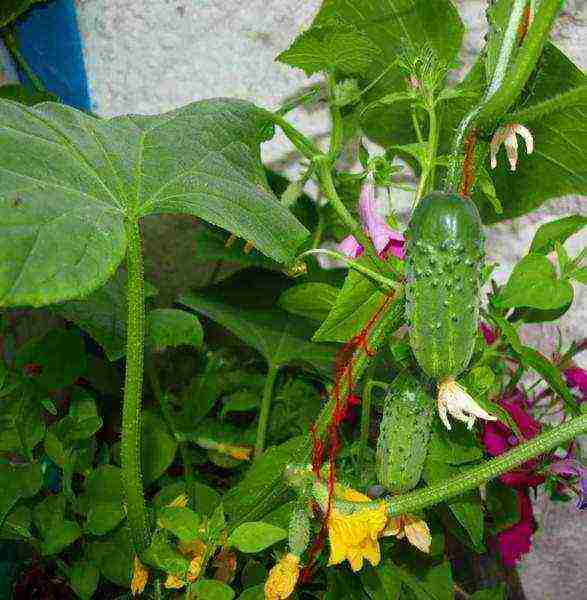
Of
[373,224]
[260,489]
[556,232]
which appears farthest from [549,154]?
[260,489]

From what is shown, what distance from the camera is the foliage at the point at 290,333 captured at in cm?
49

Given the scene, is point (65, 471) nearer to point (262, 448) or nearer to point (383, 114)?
point (262, 448)

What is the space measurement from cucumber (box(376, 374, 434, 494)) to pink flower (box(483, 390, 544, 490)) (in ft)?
0.59

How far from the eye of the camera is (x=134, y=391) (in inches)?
20.9

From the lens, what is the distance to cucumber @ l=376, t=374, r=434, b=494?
21.5 inches

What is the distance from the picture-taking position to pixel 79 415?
2.31ft

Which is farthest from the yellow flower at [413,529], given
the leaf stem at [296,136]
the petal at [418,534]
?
A: the leaf stem at [296,136]

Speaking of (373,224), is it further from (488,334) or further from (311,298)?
(488,334)

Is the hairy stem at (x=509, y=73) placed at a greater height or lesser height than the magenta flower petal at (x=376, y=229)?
greater

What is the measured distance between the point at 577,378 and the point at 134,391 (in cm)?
51

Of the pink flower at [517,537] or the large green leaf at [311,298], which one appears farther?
the pink flower at [517,537]

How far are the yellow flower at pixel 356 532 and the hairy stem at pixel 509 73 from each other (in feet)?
0.74

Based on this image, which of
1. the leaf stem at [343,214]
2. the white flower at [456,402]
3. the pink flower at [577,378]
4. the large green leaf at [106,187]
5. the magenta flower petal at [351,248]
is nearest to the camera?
the large green leaf at [106,187]

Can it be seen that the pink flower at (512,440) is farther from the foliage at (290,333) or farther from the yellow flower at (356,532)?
the yellow flower at (356,532)
